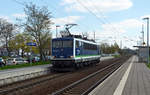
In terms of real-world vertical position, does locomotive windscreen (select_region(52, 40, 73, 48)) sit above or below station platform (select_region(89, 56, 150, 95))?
above

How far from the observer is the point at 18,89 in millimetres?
12906

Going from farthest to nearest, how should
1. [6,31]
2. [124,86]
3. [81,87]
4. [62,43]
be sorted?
[6,31] < [62,43] < [81,87] < [124,86]

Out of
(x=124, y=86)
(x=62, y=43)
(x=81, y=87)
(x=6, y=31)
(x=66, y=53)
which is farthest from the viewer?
(x=6, y=31)

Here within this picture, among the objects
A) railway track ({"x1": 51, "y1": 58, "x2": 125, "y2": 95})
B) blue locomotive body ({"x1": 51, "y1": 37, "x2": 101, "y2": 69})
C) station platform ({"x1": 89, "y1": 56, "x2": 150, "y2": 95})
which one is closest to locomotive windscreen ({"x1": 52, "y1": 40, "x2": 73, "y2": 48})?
blue locomotive body ({"x1": 51, "y1": 37, "x2": 101, "y2": 69})

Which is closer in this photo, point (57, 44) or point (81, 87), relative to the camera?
point (81, 87)

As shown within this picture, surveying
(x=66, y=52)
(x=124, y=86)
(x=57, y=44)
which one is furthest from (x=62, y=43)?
(x=124, y=86)

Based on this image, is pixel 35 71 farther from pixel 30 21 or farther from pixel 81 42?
pixel 30 21

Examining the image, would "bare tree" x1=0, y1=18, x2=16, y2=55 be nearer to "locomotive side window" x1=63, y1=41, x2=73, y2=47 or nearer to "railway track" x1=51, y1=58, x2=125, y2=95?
"locomotive side window" x1=63, y1=41, x2=73, y2=47

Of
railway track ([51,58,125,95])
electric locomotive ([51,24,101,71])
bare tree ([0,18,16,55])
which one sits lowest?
railway track ([51,58,125,95])

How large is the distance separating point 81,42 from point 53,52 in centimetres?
352

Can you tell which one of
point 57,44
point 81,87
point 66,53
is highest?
point 57,44

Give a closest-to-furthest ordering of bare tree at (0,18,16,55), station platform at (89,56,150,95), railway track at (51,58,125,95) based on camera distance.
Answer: station platform at (89,56,150,95) → railway track at (51,58,125,95) → bare tree at (0,18,16,55)

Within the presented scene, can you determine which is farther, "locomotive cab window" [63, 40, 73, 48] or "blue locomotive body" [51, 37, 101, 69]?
"locomotive cab window" [63, 40, 73, 48]

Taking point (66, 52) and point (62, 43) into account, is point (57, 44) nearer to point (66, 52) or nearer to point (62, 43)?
point (62, 43)
